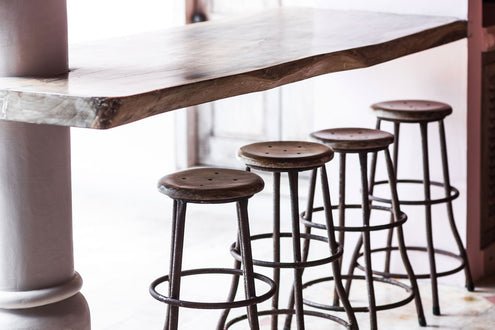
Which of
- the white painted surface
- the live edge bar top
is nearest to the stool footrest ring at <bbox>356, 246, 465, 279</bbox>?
the live edge bar top

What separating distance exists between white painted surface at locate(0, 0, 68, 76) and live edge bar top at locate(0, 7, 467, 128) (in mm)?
64

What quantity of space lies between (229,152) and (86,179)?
1.10 meters

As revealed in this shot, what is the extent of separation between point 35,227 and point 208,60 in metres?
0.79

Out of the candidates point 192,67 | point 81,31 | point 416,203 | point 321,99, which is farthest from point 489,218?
point 81,31

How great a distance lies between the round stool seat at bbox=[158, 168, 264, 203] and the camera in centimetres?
281

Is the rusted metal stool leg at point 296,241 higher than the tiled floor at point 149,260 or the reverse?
higher

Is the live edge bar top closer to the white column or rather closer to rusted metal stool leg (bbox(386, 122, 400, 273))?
the white column

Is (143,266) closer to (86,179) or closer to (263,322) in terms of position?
(263,322)

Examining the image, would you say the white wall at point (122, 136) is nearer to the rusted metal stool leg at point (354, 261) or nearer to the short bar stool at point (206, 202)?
the rusted metal stool leg at point (354, 261)

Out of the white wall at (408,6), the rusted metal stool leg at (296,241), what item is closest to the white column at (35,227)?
the rusted metal stool leg at (296,241)

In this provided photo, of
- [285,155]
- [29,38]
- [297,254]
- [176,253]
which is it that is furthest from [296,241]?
[29,38]

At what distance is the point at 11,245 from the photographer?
2.73 metres

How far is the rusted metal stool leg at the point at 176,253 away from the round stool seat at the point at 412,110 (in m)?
1.45

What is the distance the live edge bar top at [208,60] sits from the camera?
2.33 meters
